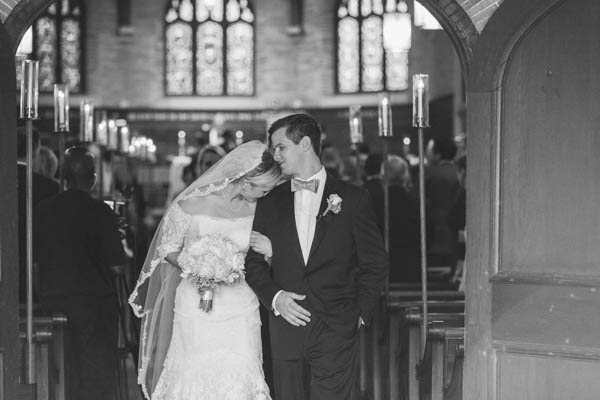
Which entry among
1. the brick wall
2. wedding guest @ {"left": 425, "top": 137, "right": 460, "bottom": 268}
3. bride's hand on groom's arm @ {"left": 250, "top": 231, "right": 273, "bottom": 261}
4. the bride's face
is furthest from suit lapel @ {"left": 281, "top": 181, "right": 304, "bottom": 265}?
the brick wall

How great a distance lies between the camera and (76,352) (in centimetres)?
701

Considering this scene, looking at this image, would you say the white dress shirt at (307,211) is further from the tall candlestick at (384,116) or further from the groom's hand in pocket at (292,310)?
the tall candlestick at (384,116)

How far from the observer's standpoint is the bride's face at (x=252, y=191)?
5.92 meters

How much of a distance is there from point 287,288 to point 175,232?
105 centimetres

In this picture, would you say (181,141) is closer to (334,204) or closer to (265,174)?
(265,174)

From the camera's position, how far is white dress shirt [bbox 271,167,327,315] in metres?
5.18

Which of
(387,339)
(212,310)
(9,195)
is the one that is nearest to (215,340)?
(212,310)

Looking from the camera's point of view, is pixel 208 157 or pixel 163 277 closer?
pixel 163 277

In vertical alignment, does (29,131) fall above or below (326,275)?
above

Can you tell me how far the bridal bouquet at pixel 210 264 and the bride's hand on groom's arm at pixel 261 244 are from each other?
0.44 metres

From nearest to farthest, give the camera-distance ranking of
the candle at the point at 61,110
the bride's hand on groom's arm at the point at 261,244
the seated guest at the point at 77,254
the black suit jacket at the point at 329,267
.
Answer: the black suit jacket at the point at 329,267, the bride's hand on groom's arm at the point at 261,244, the seated guest at the point at 77,254, the candle at the point at 61,110

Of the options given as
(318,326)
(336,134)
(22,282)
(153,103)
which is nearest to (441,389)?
(318,326)

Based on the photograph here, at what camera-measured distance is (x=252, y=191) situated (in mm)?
5930

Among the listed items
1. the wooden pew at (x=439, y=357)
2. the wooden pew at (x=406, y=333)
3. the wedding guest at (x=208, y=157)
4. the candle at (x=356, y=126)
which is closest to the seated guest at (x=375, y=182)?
the candle at (x=356, y=126)
